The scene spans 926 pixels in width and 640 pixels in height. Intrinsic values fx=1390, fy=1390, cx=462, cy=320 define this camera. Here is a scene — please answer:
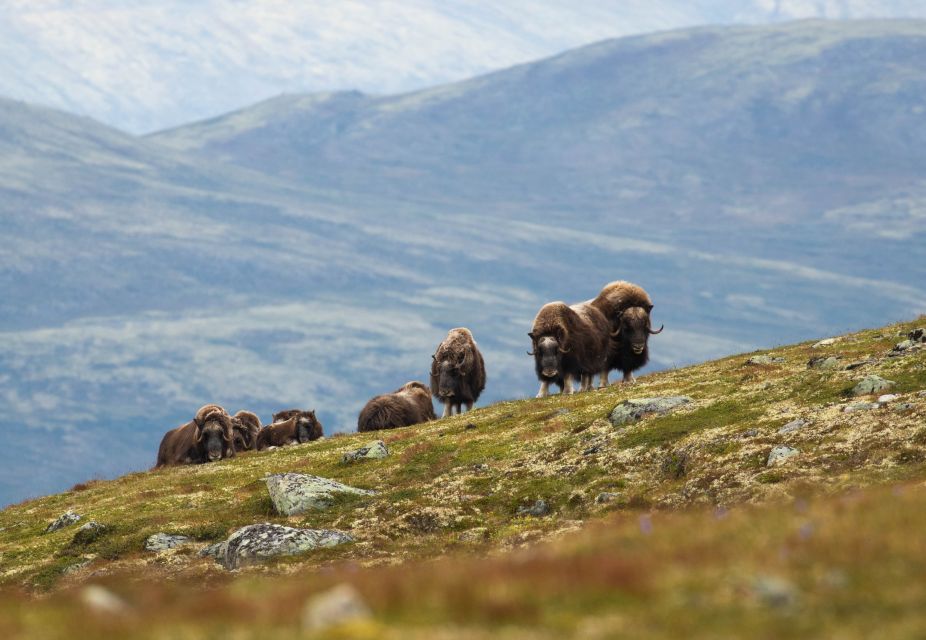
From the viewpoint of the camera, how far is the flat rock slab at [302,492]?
101ft

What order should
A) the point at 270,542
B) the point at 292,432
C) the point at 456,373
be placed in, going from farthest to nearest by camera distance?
the point at 292,432
the point at 456,373
the point at 270,542

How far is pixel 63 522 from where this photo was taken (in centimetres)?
3419

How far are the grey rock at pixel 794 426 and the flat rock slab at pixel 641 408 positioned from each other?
193 inches

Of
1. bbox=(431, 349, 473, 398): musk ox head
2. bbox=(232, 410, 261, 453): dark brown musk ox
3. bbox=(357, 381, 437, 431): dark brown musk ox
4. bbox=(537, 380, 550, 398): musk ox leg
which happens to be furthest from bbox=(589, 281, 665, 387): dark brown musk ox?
bbox=(232, 410, 261, 453): dark brown musk ox

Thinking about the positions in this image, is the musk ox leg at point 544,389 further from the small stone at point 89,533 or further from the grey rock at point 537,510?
the small stone at point 89,533

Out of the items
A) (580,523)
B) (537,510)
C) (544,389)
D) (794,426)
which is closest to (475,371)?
(544,389)

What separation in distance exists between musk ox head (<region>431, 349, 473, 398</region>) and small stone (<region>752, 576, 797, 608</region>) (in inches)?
1544

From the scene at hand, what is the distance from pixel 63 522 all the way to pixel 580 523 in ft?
49.1

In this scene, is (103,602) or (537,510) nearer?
(103,602)

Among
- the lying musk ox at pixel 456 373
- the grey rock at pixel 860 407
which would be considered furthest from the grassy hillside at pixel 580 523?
the lying musk ox at pixel 456 373

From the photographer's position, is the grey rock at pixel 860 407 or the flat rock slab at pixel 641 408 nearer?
the grey rock at pixel 860 407

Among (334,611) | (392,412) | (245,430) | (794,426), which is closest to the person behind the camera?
(334,611)

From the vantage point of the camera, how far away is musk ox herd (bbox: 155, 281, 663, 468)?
45.7 m

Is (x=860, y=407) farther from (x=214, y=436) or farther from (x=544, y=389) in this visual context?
(x=214, y=436)
